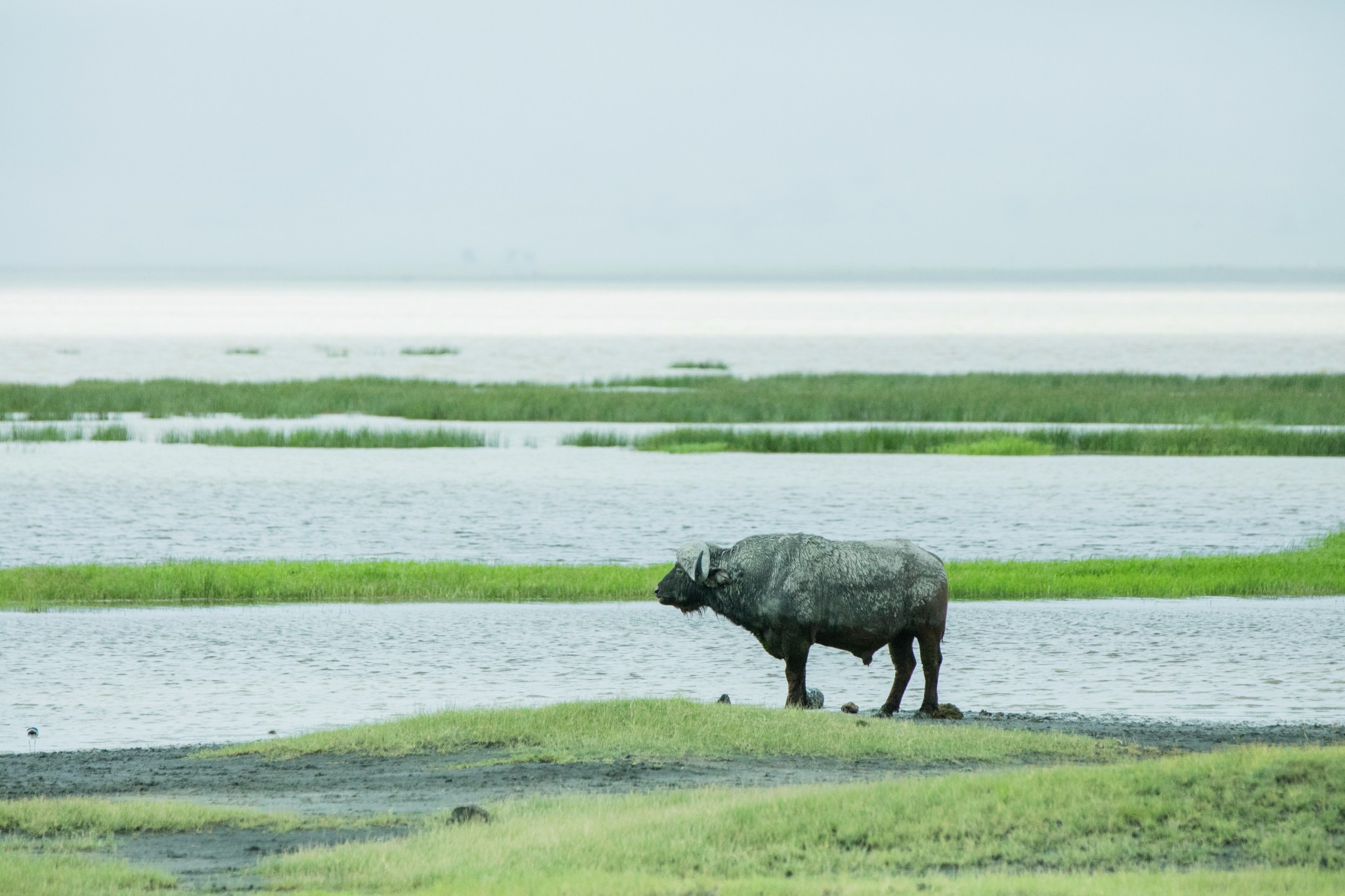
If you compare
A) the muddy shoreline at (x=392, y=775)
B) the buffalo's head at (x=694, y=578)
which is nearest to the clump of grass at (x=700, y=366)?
the buffalo's head at (x=694, y=578)

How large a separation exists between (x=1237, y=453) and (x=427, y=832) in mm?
35696

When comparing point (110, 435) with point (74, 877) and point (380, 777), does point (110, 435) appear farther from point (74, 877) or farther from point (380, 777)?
point (74, 877)

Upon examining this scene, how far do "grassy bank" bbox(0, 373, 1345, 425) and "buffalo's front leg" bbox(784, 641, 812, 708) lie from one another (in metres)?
36.3

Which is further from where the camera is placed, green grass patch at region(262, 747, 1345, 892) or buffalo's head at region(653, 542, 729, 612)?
buffalo's head at region(653, 542, 729, 612)

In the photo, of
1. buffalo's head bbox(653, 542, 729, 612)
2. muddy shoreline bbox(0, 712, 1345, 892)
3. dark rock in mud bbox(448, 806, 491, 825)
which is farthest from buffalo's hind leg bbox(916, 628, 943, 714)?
dark rock in mud bbox(448, 806, 491, 825)

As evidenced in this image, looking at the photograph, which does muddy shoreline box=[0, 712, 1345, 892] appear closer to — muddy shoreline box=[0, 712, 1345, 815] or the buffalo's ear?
muddy shoreline box=[0, 712, 1345, 815]

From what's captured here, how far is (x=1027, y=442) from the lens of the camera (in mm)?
43812

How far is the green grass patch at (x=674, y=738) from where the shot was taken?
40.3ft

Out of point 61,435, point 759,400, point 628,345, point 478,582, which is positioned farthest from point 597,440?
point 628,345

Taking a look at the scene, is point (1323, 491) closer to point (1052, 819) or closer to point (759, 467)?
point (759, 467)

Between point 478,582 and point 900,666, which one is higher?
point 900,666

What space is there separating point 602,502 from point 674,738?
68.9 feet

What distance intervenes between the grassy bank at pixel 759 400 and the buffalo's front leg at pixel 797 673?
3630cm

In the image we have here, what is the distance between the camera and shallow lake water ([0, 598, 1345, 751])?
1507 cm
